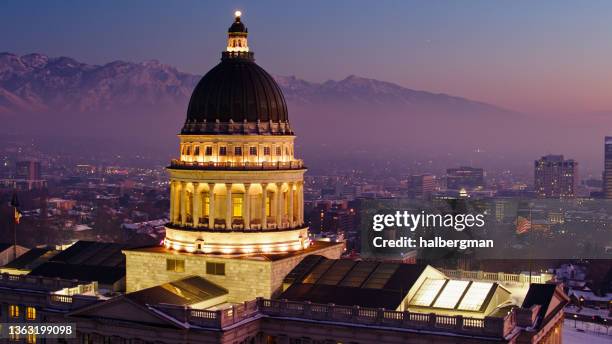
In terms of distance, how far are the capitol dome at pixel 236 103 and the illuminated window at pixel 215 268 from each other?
439 inches

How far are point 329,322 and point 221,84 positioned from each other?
23.8 meters

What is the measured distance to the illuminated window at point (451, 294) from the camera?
69.0m

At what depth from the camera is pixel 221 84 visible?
80.8 metres

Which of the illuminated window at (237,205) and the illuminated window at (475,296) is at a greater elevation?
the illuminated window at (237,205)

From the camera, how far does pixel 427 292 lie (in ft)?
234

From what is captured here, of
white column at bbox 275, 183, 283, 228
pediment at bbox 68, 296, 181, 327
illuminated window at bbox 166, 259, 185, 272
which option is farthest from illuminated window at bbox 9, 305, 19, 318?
white column at bbox 275, 183, 283, 228

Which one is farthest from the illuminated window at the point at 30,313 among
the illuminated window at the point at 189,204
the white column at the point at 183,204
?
the illuminated window at the point at 189,204

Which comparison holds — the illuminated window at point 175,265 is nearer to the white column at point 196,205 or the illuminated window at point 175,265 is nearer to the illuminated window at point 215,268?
the illuminated window at point 215,268

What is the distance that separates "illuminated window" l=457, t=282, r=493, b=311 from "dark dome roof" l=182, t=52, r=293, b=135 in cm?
2144

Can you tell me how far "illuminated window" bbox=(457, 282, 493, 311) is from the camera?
6825 cm

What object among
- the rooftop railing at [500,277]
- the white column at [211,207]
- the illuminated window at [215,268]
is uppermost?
the white column at [211,207]

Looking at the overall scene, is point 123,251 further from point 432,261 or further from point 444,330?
point 432,261

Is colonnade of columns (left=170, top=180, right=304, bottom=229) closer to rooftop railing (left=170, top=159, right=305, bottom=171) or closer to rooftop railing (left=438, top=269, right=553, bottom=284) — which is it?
rooftop railing (left=170, top=159, right=305, bottom=171)

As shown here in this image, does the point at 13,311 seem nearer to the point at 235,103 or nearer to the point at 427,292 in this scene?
the point at 235,103
